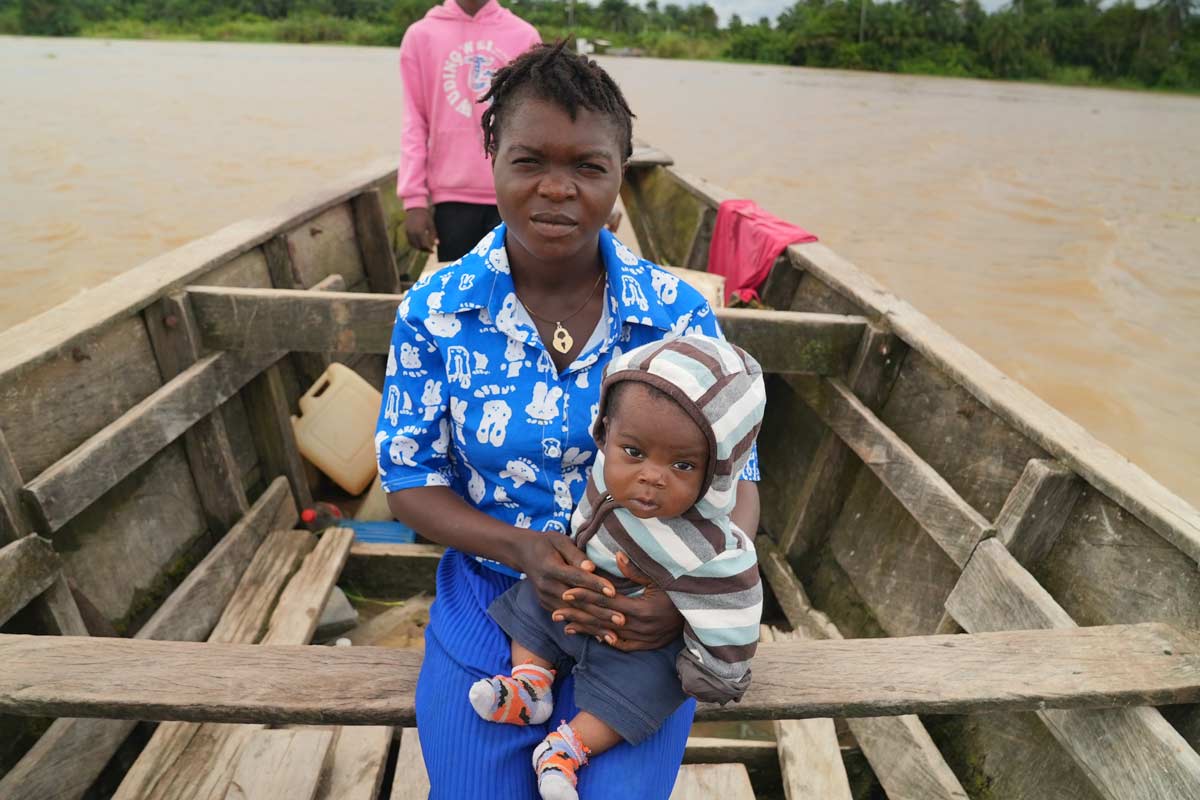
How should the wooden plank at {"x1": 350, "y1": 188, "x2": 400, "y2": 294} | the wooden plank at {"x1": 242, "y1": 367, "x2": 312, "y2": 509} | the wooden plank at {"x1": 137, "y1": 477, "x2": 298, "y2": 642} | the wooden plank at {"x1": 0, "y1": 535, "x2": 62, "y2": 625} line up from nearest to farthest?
the wooden plank at {"x1": 0, "y1": 535, "x2": 62, "y2": 625} < the wooden plank at {"x1": 137, "y1": 477, "x2": 298, "y2": 642} < the wooden plank at {"x1": 242, "y1": 367, "x2": 312, "y2": 509} < the wooden plank at {"x1": 350, "y1": 188, "x2": 400, "y2": 294}

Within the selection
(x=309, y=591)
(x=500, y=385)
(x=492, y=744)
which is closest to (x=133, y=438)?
(x=309, y=591)

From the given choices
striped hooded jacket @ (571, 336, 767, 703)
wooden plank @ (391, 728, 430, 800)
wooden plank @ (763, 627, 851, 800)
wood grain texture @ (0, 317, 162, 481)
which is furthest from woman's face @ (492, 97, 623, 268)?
wooden plank @ (763, 627, 851, 800)

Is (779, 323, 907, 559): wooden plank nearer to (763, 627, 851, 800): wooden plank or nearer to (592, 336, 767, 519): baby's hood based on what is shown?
(763, 627, 851, 800): wooden plank

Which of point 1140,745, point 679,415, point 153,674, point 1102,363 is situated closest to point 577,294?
point 679,415

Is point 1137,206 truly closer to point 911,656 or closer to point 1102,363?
point 1102,363

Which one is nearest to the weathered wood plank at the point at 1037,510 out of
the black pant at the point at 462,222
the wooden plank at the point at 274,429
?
the black pant at the point at 462,222

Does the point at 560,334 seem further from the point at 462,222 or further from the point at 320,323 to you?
the point at 462,222

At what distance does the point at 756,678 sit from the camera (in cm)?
137

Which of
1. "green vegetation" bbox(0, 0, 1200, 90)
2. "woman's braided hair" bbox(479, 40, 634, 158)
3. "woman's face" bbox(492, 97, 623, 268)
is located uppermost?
"woman's braided hair" bbox(479, 40, 634, 158)

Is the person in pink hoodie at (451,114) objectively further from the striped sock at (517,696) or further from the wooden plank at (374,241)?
the striped sock at (517,696)

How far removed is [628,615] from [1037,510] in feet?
3.90

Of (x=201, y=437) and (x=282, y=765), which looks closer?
(x=282, y=765)

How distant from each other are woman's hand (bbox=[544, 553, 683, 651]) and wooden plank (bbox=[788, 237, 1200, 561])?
3.48 ft

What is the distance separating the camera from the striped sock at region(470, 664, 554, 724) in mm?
1243
